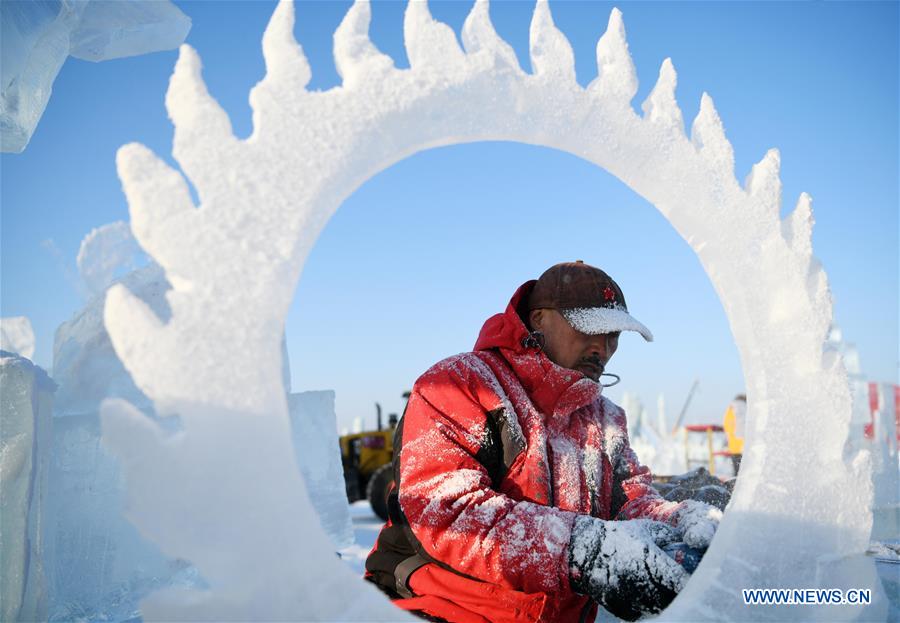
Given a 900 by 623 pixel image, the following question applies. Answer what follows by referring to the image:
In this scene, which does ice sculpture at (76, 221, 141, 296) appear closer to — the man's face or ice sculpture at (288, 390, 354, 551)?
ice sculpture at (288, 390, 354, 551)

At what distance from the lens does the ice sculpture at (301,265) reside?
1.09 metres

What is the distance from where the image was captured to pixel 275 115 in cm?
122

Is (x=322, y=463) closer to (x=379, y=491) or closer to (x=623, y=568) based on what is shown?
A: (x=623, y=568)

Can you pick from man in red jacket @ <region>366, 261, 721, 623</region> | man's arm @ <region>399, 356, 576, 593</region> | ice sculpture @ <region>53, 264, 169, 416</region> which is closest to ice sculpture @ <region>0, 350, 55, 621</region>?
ice sculpture @ <region>53, 264, 169, 416</region>

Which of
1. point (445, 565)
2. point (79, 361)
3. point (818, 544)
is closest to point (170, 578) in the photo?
point (79, 361)

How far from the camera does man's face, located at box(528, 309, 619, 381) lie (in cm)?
227

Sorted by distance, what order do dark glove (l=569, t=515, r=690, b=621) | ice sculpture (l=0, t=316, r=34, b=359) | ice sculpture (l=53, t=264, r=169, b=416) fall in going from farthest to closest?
ice sculpture (l=53, t=264, r=169, b=416) < ice sculpture (l=0, t=316, r=34, b=359) < dark glove (l=569, t=515, r=690, b=621)

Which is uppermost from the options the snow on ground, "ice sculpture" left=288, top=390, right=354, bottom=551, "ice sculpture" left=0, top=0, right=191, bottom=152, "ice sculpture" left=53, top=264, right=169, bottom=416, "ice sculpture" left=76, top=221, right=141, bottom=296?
"ice sculpture" left=0, top=0, right=191, bottom=152

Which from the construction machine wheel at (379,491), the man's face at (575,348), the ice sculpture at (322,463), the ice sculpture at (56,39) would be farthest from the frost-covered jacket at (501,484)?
the construction machine wheel at (379,491)

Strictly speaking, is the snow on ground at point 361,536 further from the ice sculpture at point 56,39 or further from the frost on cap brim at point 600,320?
the ice sculpture at point 56,39

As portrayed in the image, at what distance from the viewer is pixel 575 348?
227cm

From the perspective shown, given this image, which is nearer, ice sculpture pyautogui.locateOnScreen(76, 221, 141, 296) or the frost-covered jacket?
the frost-covered jacket

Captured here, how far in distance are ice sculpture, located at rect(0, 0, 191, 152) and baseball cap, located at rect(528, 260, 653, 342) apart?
207 centimetres

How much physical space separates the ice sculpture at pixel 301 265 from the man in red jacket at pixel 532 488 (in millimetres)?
230
